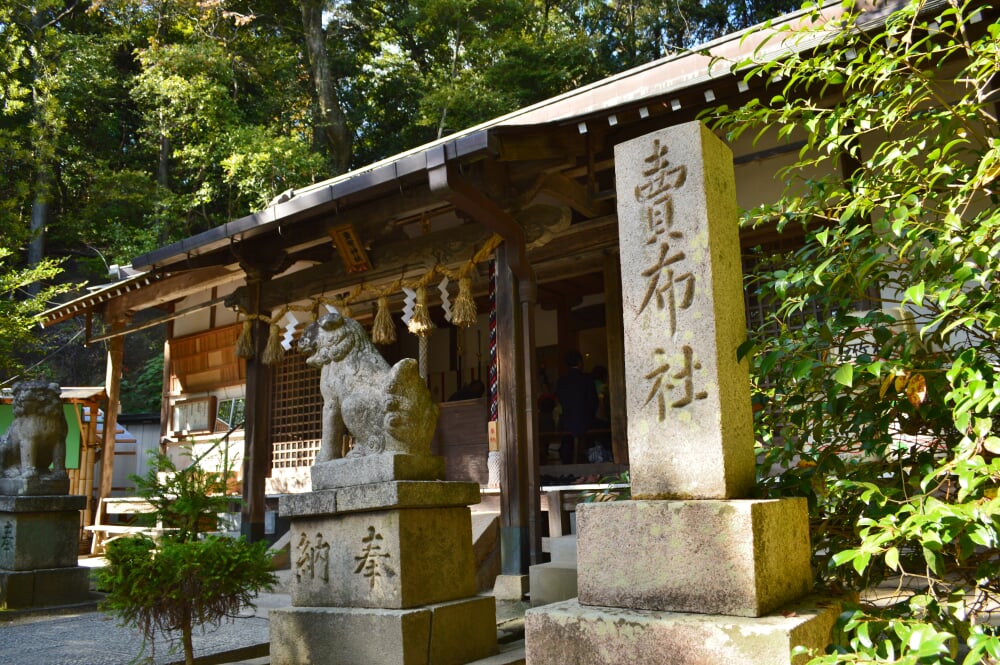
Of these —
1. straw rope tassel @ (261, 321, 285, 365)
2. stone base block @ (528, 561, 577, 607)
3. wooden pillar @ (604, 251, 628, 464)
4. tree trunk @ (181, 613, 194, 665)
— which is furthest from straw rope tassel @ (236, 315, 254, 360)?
stone base block @ (528, 561, 577, 607)

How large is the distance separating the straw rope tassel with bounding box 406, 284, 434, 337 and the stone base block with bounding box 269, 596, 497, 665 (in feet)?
13.1

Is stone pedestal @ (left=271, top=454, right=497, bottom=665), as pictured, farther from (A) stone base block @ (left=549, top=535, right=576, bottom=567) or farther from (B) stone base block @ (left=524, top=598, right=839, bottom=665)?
(B) stone base block @ (left=524, top=598, right=839, bottom=665)

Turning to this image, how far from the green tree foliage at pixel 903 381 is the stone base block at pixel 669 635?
0.16 m

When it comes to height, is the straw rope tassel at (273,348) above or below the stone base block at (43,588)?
above

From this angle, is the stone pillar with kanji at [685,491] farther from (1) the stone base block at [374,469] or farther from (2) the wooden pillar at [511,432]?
(2) the wooden pillar at [511,432]

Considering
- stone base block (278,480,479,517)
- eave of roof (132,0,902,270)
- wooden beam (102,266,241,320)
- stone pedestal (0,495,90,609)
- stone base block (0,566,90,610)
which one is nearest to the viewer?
stone base block (278,480,479,517)

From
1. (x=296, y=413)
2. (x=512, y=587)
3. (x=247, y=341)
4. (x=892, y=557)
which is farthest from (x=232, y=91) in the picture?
(x=892, y=557)

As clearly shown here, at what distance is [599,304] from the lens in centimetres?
1317

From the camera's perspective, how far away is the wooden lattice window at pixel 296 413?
1177 cm

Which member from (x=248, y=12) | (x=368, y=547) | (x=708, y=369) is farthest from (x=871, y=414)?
(x=248, y=12)

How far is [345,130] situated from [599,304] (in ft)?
42.4

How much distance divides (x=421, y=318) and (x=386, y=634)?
180 inches

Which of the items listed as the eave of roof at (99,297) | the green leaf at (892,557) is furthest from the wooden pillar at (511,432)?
the eave of roof at (99,297)

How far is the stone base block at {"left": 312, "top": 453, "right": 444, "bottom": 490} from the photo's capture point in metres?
4.85
